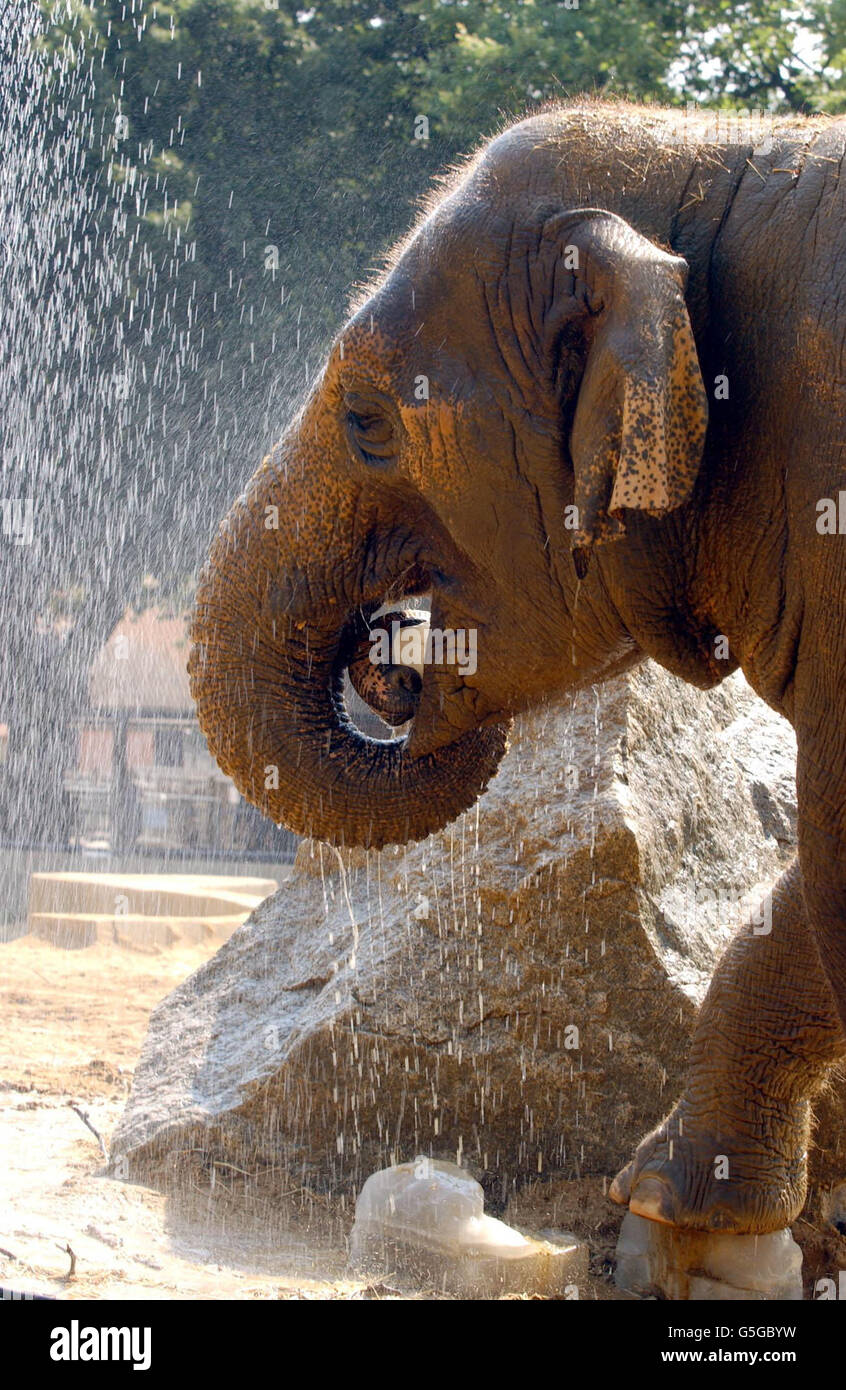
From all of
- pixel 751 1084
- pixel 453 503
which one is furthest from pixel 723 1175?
pixel 453 503

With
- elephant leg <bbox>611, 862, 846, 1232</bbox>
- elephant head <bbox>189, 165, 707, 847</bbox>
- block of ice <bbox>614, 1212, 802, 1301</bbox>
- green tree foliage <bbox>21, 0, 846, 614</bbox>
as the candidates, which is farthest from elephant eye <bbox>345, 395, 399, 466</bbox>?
green tree foliage <bbox>21, 0, 846, 614</bbox>

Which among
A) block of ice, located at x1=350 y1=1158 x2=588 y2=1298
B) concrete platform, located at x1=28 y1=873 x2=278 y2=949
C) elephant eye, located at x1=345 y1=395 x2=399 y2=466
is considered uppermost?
elephant eye, located at x1=345 y1=395 x2=399 y2=466

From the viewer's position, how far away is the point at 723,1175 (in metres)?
3.27

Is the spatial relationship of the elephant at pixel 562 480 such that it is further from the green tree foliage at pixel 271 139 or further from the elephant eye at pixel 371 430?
the green tree foliage at pixel 271 139

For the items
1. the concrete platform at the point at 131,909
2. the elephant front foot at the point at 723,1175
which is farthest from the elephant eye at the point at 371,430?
the concrete platform at the point at 131,909

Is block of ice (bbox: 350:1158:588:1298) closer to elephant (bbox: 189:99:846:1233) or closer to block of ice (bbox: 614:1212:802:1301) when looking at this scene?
block of ice (bbox: 614:1212:802:1301)

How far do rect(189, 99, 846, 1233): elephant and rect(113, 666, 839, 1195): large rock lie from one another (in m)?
1.13

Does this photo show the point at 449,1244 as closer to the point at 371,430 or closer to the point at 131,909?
the point at 371,430

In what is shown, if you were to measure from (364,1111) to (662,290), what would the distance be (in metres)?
2.52

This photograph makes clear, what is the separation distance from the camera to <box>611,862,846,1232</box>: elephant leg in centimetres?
324

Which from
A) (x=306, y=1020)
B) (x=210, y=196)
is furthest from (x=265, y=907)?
(x=210, y=196)

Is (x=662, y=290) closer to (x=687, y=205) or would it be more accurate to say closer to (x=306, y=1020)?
(x=687, y=205)

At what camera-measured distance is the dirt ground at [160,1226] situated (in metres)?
3.24

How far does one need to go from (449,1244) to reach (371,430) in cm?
172
